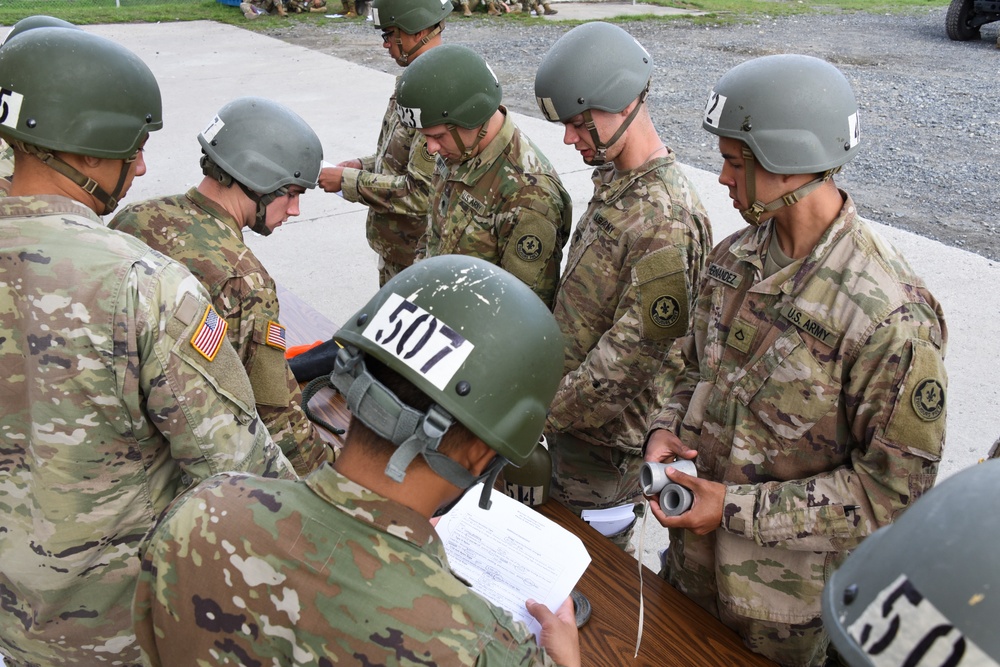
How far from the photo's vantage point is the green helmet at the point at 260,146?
2223mm

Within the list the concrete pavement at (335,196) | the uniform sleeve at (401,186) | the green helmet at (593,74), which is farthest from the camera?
the concrete pavement at (335,196)

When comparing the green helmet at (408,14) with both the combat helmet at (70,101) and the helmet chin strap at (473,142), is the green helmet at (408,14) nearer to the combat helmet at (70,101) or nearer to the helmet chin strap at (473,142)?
the helmet chin strap at (473,142)

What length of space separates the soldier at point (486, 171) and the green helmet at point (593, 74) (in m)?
0.29

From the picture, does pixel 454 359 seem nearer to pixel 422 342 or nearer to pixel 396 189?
pixel 422 342

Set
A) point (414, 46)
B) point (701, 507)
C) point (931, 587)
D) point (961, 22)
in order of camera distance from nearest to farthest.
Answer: point (931, 587) → point (701, 507) → point (414, 46) → point (961, 22)

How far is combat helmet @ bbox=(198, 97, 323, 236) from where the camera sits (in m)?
2.22

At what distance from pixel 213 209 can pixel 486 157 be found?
0.97 metres

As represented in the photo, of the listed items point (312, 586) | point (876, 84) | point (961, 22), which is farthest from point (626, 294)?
point (961, 22)

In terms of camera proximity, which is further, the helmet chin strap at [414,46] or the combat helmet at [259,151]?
the helmet chin strap at [414,46]

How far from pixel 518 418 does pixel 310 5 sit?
15136 mm

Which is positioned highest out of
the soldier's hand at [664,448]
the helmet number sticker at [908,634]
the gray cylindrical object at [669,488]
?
the helmet number sticker at [908,634]

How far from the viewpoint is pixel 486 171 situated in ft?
9.21

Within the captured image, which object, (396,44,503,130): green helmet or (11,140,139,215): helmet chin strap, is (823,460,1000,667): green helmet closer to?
(11,140,139,215): helmet chin strap

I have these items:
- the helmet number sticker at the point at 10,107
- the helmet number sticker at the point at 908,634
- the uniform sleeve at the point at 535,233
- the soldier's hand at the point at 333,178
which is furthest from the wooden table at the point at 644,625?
the soldier's hand at the point at 333,178
